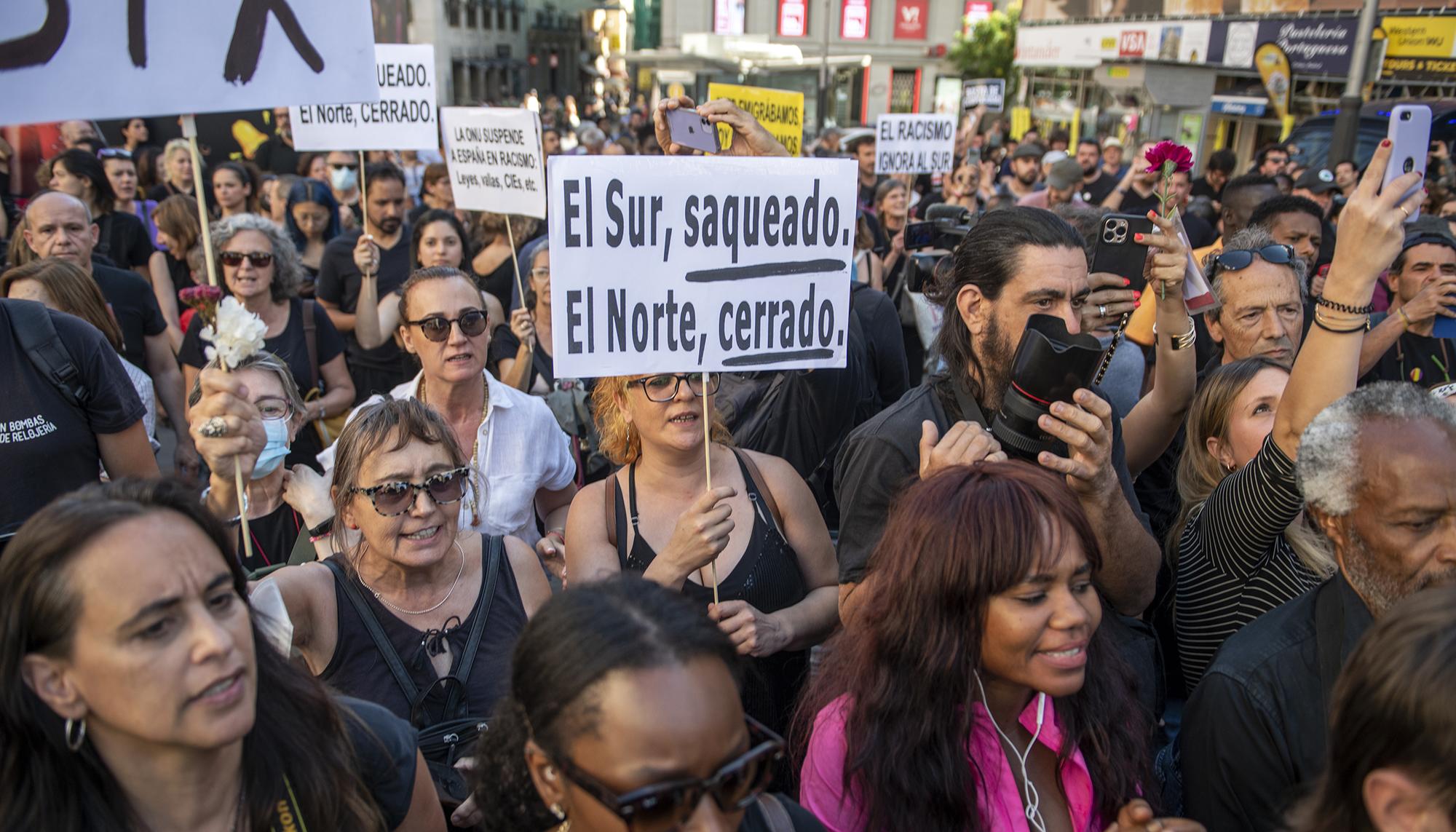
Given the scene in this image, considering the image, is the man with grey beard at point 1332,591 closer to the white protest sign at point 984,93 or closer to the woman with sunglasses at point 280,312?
the woman with sunglasses at point 280,312

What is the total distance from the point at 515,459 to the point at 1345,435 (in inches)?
105

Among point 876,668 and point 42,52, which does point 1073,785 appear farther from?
point 42,52

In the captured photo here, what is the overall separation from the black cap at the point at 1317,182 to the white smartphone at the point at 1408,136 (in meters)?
5.80

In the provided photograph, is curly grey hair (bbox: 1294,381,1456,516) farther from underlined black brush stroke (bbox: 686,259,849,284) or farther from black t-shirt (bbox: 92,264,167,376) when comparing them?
black t-shirt (bbox: 92,264,167,376)

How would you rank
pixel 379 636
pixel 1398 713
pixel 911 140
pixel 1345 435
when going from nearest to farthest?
Answer: pixel 1398 713 → pixel 1345 435 → pixel 379 636 → pixel 911 140

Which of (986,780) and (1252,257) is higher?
(1252,257)

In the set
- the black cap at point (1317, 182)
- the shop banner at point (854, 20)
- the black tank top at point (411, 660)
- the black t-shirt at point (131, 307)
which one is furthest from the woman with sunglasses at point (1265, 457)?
the shop banner at point (854, 20)

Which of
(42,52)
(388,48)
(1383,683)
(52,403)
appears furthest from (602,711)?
(388,48)

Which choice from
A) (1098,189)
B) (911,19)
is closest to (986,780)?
(1098,189)

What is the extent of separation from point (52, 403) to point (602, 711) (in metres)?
2.36

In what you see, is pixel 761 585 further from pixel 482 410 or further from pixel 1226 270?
pixel 1226 270

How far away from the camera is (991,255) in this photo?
286 cm

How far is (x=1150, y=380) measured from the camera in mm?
4621

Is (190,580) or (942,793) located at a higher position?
(190,580)
